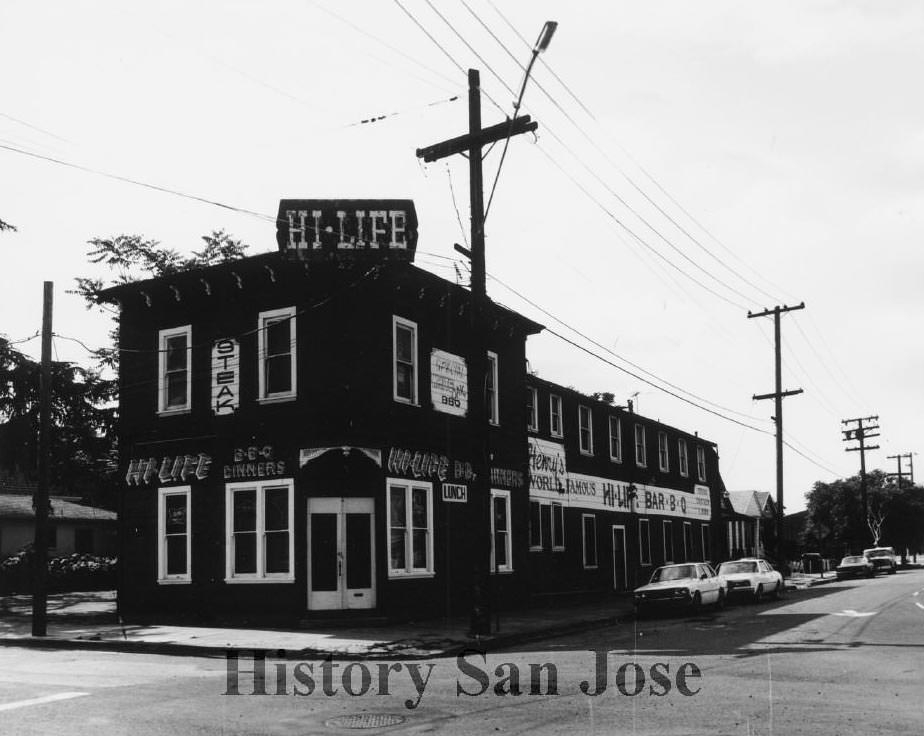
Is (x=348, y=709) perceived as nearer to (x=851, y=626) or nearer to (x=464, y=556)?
(x=851, y=626)

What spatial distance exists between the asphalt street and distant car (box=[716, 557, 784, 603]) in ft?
40.8

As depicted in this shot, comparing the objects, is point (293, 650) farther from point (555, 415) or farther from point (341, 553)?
point (555, 415)

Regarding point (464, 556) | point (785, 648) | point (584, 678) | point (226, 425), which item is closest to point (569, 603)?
point (464, 556)

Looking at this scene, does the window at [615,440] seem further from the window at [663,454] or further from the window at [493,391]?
the window at [493,391]

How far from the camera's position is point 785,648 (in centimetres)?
1583

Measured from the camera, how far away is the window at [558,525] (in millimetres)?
32875

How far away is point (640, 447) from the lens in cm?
4059

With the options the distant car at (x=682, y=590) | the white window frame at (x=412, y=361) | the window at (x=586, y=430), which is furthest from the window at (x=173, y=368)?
the window at (x=586, y=430)

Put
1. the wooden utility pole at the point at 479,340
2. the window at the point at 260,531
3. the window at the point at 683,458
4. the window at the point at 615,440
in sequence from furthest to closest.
A: 1. the window at the point at 683,458
2. the window at the point at 615,440
3. the window at the point at 260,531
4. the wooden utility pole at the point at 479,340

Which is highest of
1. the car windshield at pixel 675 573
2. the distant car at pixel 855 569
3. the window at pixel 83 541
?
the window at pixel 83 541

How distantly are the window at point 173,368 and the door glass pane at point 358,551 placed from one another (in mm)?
5363

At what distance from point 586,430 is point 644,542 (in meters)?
6.94

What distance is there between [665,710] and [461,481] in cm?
1561

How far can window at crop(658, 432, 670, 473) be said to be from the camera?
42.7 m
